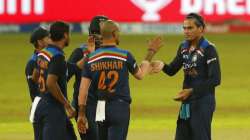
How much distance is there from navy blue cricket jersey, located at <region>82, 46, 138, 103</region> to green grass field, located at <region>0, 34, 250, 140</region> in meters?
4.88

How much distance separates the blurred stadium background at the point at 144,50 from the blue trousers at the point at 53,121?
16.2 ft

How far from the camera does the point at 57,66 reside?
32.3 ft

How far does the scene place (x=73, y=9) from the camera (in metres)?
28.0

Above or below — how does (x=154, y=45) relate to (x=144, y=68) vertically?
above

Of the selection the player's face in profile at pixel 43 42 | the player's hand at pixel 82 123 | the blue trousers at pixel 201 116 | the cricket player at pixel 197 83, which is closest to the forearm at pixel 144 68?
the cricket player at pixel 197 83

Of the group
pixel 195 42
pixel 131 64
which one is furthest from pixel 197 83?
pixel 131 64

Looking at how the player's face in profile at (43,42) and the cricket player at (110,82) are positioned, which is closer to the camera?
the cricket player at (110,82)

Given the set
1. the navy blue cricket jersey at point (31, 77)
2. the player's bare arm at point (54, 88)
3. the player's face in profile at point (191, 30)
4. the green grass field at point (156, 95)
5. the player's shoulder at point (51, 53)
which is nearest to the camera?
the player's bare arm at point (54, 88)

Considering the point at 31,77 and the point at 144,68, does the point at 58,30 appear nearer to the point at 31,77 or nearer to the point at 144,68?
the point at 144,68

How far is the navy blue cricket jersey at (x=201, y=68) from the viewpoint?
1038 centimetres

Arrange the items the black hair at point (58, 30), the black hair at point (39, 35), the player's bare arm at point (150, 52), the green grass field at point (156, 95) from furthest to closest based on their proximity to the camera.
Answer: the green grass field at point (156, 95), the black hair at point (39, 35), the player's bare arm at point (150, 52), the black hair at point (58, 30)

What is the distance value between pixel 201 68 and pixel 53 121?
1999 millimetres

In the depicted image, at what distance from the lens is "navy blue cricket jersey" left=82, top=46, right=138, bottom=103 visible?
9938 mm

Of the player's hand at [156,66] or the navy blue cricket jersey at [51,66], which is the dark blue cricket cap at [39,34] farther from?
the player's hand at [156,66]
